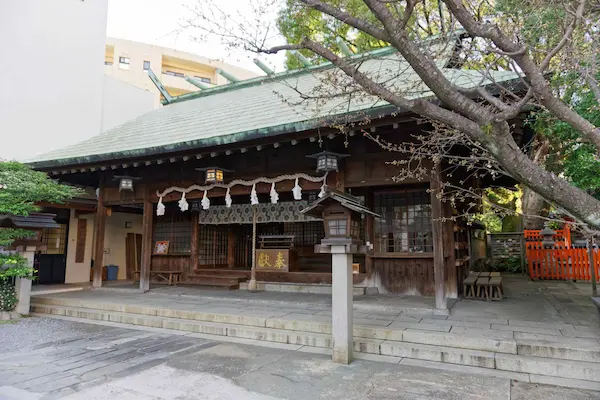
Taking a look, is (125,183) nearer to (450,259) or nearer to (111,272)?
(111,272)

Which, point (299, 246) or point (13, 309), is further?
point (299, 246)

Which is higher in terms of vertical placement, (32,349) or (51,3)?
(51,3)

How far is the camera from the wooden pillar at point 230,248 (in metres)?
11.9

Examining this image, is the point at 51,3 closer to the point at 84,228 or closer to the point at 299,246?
the point at 84,228

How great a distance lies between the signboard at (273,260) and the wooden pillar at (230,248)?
6.02 ft

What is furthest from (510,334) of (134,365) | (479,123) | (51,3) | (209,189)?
(51,3)

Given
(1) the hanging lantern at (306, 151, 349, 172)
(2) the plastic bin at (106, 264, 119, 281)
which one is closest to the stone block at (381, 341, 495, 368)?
(1) the hanging lantern at (306, 151, 349, 172)

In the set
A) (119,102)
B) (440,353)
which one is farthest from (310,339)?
(119,102)

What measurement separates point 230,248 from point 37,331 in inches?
236

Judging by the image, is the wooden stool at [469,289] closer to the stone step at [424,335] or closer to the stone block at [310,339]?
the stone step at [424,335]

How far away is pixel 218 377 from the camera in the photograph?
13.7 ft

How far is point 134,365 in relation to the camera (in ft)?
15.1

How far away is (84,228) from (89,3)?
28.2 feet

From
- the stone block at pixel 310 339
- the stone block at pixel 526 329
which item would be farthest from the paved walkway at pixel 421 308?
the stone block at pixel 310 339
